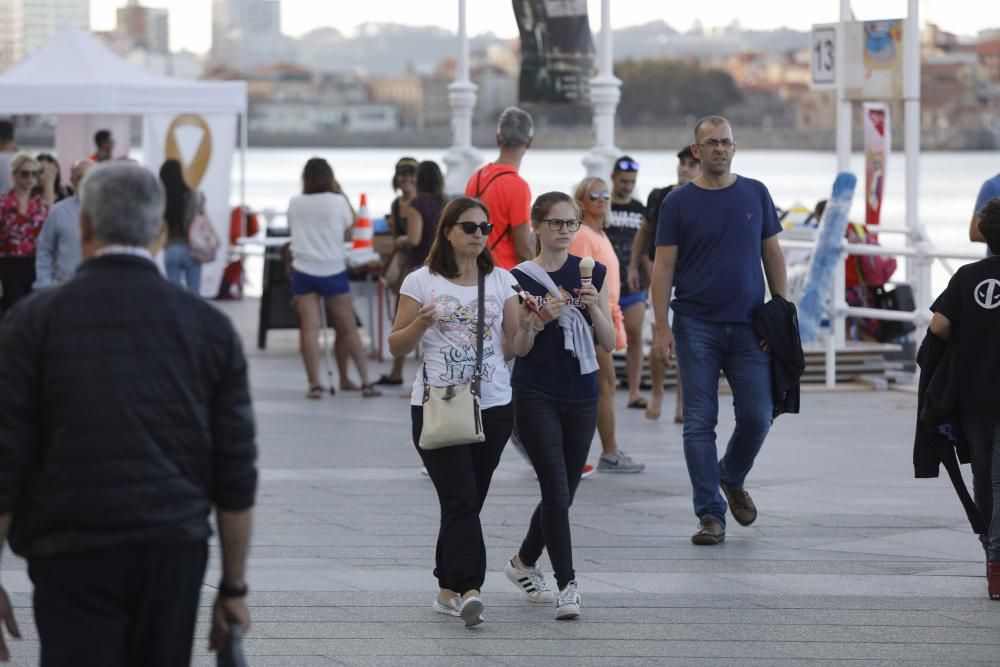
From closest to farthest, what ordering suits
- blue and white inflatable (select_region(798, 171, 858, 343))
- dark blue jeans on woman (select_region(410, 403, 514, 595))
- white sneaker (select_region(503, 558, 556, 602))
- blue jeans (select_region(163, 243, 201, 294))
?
dark blue jeans on woman (select_region(410, 403, 514, 595)) → white sneaker (select_region(503, 558, 556, 602)) → blue and white inflatable (select_region(798, 171, 858, 343)) → blue jeans (select_region(163, 243, 201, 294))

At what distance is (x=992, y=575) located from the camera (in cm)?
606

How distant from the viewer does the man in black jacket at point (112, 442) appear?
331cm

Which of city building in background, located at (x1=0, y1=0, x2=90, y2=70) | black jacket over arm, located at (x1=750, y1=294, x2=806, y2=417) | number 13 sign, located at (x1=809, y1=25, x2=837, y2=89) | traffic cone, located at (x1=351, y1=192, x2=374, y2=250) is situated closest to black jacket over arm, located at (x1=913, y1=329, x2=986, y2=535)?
black jacket over arm, located at (x1=750, y1=294, x2=806, y2=417)

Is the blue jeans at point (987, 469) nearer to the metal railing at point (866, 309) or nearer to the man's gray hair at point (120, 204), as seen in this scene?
the man's gray hair at point (120, 204)

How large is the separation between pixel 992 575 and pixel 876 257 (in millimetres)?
8247

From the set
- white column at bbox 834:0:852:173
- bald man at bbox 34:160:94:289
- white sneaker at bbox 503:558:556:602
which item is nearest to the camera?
white sneaker at bbox 503:558:556:602

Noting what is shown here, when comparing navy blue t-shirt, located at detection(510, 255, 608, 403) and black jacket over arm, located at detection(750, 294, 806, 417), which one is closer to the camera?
navy blue t-shirt, located at detection(510, 255, 608, 403)

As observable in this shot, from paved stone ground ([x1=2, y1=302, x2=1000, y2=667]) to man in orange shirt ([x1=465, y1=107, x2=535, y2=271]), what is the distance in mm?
1197

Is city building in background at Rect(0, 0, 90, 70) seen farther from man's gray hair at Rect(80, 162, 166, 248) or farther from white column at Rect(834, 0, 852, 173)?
man's gray hair at Rect(80, 162, 166, 248)

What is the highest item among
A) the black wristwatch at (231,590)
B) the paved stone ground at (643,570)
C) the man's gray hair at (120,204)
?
the man's gray hair at (120,204)

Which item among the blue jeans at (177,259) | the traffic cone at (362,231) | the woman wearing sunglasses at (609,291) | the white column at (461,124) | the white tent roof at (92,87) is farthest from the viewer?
the white tent roof at (92,87)

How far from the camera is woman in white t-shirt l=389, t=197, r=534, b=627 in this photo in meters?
5.75

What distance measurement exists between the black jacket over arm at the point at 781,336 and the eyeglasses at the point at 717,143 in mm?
660

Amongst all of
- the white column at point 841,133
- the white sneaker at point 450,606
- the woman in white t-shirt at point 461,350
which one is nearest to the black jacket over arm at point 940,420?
the woman in white t-shirt at point 461,350
